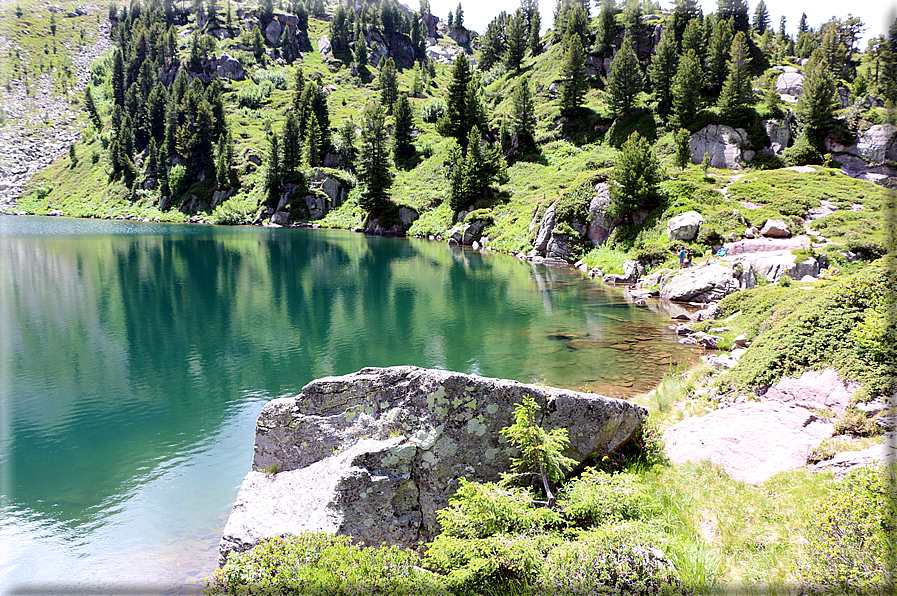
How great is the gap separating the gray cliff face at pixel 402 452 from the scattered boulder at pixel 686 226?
38356 millimetres

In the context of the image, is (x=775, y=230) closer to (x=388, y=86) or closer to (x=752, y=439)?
(x=752, y=439)

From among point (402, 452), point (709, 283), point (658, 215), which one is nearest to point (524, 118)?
point (658, 215)

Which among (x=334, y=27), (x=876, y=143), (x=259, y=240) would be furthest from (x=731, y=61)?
(x=334, y=27)

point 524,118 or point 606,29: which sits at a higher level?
point 606,29

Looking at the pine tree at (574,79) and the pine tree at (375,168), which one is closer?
the pine tree at (375,168)

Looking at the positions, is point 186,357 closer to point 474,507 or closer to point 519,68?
point 474,507

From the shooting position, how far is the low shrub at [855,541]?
4.93m

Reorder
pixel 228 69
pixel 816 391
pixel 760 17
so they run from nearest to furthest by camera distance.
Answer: pixel 816 391 → pixel 760 17 → pixel 228 69

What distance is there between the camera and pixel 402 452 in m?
8.59

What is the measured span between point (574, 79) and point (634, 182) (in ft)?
182

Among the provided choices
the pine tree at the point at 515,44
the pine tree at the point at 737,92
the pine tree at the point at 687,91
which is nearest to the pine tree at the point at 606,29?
the pine tree at the point at 515,44

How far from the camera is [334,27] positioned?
595 ft

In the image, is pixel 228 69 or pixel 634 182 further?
pixel 228 69

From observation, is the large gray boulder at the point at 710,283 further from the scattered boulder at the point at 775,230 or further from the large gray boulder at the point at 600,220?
the large gray boulder at the point at 600,220
